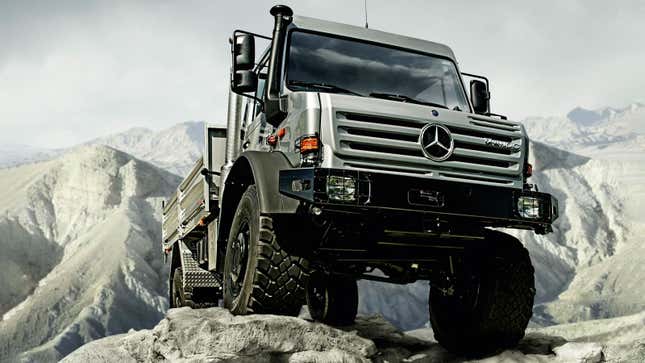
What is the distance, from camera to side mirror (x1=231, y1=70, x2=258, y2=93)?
576cm

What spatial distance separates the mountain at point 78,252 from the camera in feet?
158

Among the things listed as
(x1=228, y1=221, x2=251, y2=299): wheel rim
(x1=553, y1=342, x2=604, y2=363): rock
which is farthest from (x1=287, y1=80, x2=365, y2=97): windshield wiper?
(x1=553, y1=342, x2=604, y2=363): rock

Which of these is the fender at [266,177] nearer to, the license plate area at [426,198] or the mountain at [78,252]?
the license plate area at [426,198]

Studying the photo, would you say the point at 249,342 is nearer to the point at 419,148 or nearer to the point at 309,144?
the point at 309,144

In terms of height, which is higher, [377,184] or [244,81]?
[244,81]

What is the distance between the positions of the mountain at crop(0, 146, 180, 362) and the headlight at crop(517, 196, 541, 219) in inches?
1753

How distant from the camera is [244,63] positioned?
5.70m

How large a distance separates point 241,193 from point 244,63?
134cm

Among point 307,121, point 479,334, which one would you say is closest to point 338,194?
point 307,121

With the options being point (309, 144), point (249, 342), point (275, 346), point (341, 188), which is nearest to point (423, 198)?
point (341, 188)

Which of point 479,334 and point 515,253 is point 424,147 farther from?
point 479,334

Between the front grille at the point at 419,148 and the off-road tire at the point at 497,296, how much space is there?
745 mm

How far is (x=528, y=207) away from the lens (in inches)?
214

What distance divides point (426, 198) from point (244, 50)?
208 cm
